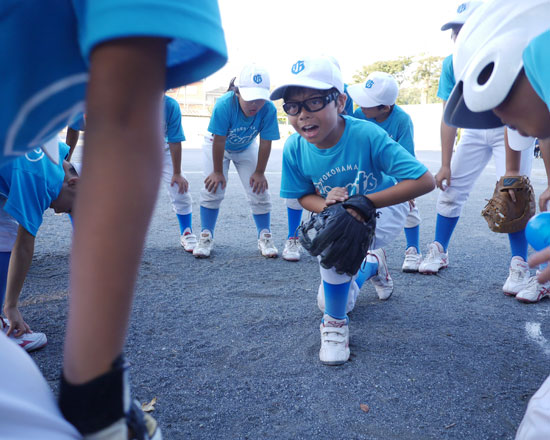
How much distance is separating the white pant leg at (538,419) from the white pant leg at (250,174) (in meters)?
3.34

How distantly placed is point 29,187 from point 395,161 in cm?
186

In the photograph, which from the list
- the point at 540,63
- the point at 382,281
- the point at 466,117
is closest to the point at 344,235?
the point at 466,117

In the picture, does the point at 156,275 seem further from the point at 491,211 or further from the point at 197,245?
the point at 491,211

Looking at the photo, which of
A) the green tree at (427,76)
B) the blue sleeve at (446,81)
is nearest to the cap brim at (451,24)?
the blue sleeve at (446,81)

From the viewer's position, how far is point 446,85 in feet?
11.3

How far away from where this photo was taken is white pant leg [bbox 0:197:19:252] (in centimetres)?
219

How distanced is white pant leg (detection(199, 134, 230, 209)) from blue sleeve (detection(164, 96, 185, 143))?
370mm

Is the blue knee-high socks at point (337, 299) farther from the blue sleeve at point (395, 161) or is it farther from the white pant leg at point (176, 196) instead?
the white pant leg at point (176, 196)

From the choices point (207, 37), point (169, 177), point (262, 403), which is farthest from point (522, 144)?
point (169, 177)

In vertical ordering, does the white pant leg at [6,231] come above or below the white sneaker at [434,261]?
above

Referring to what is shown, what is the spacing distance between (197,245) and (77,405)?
Result: 11.4 ft

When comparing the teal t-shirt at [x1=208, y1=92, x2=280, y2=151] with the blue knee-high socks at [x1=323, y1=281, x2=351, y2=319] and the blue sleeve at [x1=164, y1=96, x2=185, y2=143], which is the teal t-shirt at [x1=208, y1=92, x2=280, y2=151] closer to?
the blue sleeve at [x1=164, y1=96, x2=185, y2=143]

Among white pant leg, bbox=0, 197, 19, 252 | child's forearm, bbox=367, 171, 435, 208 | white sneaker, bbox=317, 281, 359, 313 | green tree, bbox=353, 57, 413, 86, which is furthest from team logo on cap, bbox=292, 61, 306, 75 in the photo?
green tree, bbox=353, 57, 413, 86

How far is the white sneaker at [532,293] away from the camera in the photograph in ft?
9.48
